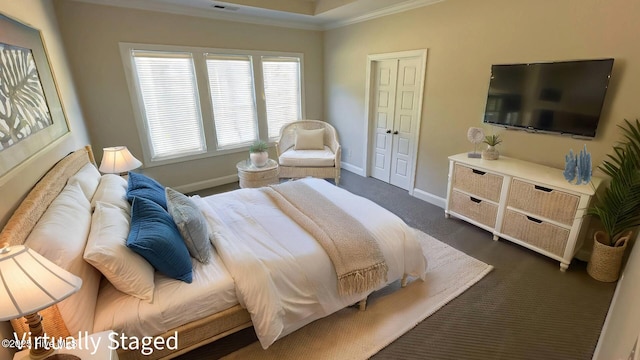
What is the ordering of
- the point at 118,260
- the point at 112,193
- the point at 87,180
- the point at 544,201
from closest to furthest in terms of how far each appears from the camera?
1. the point at 118,260
2. the point at 112,193
3. the point at 87,180
4. the point at 544,201

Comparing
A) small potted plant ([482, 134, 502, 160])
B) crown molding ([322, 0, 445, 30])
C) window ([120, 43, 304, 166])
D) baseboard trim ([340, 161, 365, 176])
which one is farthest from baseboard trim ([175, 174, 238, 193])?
small potted plant ([482, 134, 502, 160])

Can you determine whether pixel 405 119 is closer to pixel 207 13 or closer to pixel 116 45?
pixel 207 13

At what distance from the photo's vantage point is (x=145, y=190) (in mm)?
2092

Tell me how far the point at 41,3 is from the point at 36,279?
2962 millimetres

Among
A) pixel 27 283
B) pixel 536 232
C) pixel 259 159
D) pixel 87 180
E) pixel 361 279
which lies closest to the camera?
pixel 27 283

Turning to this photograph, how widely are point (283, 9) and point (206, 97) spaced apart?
1.66 m

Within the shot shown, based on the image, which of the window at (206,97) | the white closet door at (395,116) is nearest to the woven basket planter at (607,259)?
the white closet door at (395,116)

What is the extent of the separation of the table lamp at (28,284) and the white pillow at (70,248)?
9.1 inches

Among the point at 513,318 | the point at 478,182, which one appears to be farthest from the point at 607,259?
the point at 478,182

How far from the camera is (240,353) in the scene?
1786mm

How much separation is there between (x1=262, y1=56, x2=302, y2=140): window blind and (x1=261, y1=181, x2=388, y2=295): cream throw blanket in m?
2.99

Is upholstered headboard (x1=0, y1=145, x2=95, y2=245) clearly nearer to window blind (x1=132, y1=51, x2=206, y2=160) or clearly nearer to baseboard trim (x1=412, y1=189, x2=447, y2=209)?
window blind (x1=132, y1=51, x2=206, y2=160)

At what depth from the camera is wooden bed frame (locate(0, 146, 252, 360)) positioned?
119 cm

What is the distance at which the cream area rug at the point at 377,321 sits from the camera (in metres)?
1.79
